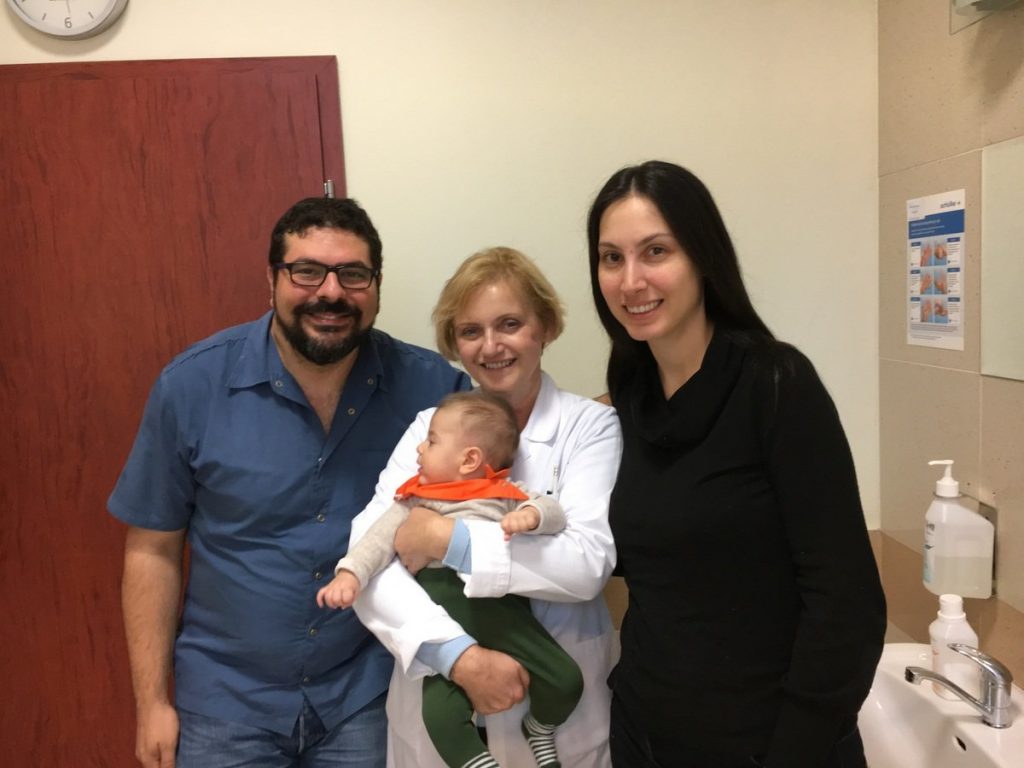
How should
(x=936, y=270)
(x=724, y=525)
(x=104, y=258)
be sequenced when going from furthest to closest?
(x=104, y=258) < (x=936, y=270) < (x=724, y=525)

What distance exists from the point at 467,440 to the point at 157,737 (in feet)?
3.14

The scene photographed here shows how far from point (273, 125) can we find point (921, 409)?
1.87m

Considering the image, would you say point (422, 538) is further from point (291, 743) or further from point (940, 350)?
point (940, 350)

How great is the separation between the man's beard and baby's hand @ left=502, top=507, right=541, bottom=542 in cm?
55

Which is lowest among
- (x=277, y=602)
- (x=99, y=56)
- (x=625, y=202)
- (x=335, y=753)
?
(x=335, y=753)

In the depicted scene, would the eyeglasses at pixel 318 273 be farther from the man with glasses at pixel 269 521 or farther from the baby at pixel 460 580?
the baby at pixel 460 580

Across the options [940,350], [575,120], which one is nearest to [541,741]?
[940,350]

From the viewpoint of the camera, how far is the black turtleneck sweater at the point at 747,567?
1.07 meters

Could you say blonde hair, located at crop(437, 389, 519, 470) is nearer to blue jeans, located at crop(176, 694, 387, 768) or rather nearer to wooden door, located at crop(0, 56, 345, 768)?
blue jeans, located at crop(176, 694, 387, 768)

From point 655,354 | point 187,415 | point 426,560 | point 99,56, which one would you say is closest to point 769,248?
point 655,354

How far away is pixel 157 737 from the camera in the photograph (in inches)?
60.6

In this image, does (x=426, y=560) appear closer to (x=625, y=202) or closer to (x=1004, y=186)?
(x=625, y=202)

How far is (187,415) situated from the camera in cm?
154

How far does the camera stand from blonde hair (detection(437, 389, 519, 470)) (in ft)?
4.47
